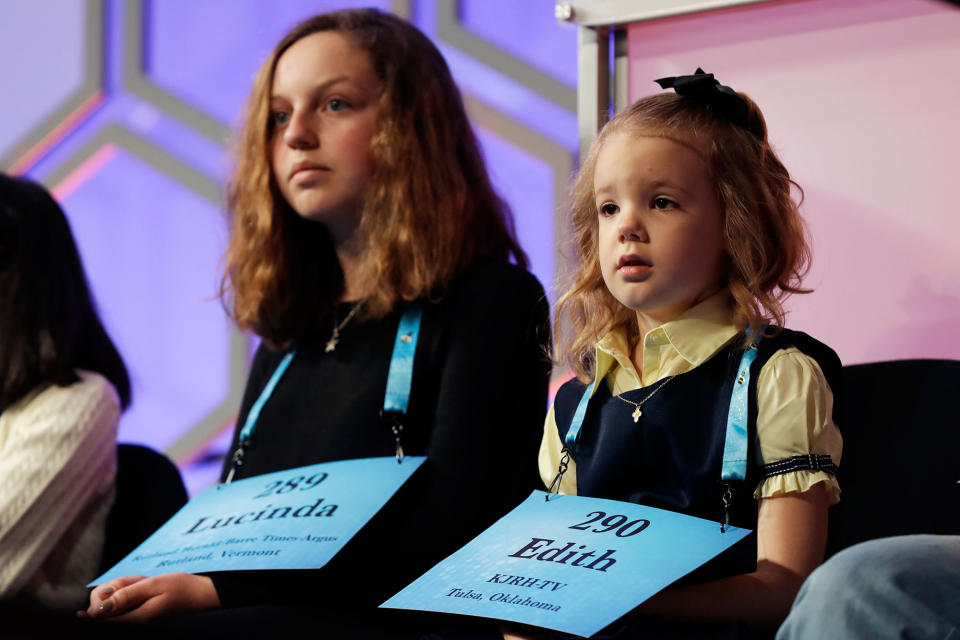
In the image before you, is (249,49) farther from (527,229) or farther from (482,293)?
(482,293)

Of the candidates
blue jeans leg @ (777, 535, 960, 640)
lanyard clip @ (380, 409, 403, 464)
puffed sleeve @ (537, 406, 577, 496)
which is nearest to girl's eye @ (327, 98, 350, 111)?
lanyard clip @ (380, 409, 403, 464)

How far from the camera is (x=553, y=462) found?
1287mm

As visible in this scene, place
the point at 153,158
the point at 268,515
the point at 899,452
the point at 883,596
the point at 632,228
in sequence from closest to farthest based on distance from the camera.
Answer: the point at 883,596, the point at 632,228, the point at 899,452, the point at 268,515, the point at 153,158

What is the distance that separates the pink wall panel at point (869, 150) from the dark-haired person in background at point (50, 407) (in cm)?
105

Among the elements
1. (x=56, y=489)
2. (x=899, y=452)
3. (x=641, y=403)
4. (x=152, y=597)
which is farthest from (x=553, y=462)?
(x=56, y=489)

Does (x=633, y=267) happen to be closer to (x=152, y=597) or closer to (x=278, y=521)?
(x=278, y=521)

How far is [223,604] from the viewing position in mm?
1344

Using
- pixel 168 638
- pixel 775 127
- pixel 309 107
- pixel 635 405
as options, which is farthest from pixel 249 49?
pixel 168 638

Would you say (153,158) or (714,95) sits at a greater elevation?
(714,95)

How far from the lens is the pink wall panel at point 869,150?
141cm

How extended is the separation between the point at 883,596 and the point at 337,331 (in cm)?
100

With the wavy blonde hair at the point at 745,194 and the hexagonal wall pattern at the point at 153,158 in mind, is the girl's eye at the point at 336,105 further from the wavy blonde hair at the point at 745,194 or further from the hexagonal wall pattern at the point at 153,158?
the hexagonal wall pattern at the point at 153,158

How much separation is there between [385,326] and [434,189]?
0.21 metres

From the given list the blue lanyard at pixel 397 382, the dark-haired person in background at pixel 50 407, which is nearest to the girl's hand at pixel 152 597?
the blue lanyard at pixel 397 382
